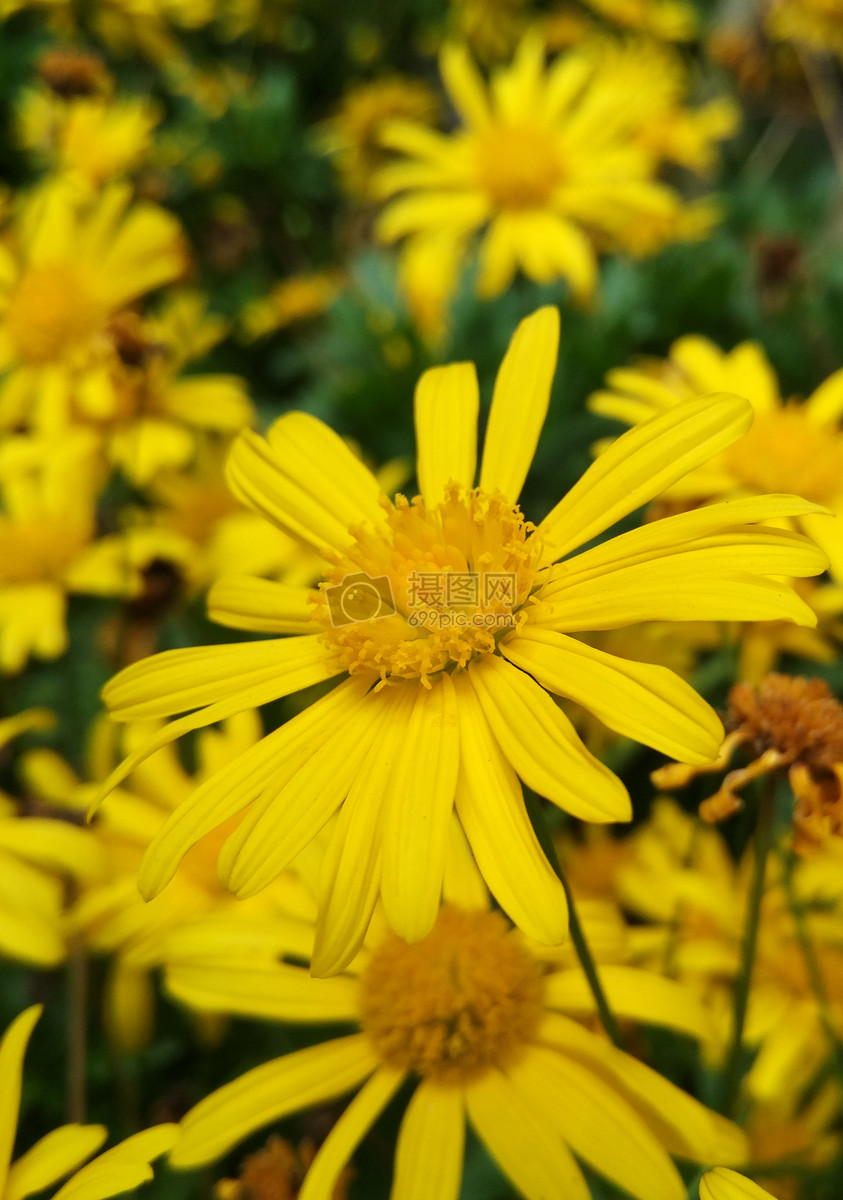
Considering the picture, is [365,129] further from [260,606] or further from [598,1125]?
[598,1125]

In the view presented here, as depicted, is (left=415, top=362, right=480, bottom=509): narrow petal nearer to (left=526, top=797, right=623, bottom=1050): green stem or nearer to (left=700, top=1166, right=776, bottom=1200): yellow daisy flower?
(left=526, top=797, right=623, bottom=1050): green stem

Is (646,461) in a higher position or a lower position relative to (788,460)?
lower

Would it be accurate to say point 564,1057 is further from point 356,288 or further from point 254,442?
point 356,288

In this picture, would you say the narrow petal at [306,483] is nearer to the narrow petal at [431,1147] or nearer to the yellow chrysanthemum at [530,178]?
the narrow petal at [431,1147]

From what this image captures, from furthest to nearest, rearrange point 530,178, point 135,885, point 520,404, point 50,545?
point 530,178
point 50,545
point 135,885
point 520,404

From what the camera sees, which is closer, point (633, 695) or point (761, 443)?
point (633, 695)

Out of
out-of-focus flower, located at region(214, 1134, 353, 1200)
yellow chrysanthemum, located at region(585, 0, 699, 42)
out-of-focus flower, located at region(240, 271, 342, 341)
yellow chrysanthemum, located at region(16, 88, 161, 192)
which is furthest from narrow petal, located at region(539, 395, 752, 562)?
yellow chrysanthemum, located at region(585, 0, 699, 42)

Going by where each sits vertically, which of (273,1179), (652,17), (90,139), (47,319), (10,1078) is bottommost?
(273,1179)

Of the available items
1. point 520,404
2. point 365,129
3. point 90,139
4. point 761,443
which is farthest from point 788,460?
point 365,129
